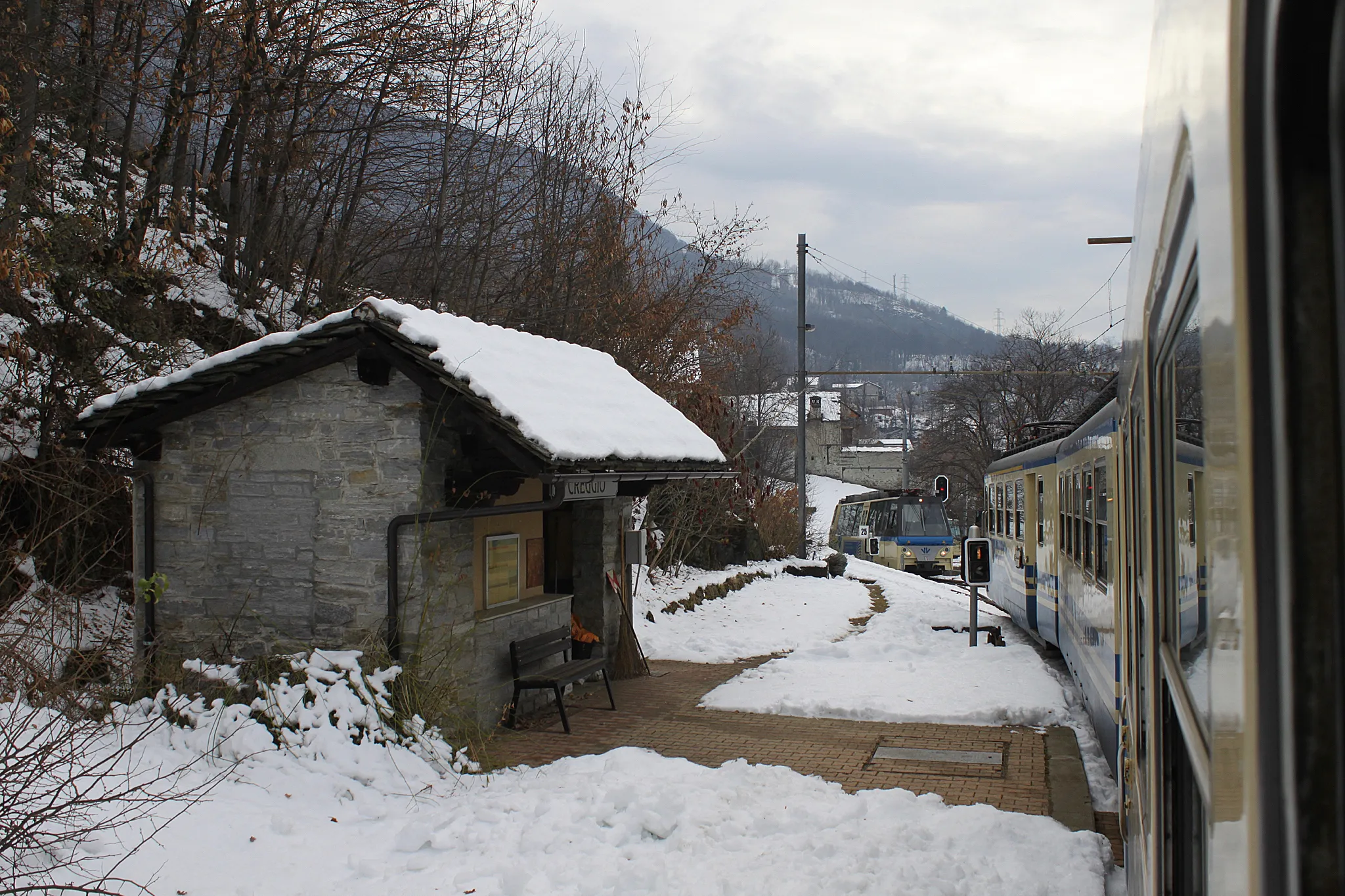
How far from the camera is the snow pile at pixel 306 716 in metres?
6.88

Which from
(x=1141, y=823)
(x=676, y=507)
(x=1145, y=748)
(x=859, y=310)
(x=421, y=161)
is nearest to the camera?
(x=1145, y=748)

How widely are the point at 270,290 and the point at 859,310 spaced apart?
5374 inches

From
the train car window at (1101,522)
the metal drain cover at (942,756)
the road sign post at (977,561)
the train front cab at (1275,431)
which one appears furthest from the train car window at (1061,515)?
the train front cab at (1275,431)

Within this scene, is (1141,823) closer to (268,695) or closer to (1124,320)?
(1124,320)

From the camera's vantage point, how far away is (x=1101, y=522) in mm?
7863

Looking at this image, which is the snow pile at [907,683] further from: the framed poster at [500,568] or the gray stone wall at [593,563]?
the framed poster at [500,568]

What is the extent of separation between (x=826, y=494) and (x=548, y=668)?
62.1 metres

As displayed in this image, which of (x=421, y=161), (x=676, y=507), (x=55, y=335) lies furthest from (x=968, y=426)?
(x=55, y=335)

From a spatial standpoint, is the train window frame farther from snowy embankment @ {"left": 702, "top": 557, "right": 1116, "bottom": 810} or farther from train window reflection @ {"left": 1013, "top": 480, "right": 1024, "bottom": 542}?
snowy embankment @ {"left": 702, "top": 557, "right": 1116, "bottom": 810}

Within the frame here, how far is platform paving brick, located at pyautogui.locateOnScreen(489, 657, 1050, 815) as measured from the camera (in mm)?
7629

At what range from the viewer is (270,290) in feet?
47.2

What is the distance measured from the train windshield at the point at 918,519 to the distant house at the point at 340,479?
68.9ft

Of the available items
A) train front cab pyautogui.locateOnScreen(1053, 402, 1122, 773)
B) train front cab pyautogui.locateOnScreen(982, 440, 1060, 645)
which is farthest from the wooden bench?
train front cab pyautogui.locateOnScreen(982, 440, 1060, 645)

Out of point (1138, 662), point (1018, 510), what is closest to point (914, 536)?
point (1018, 510)
